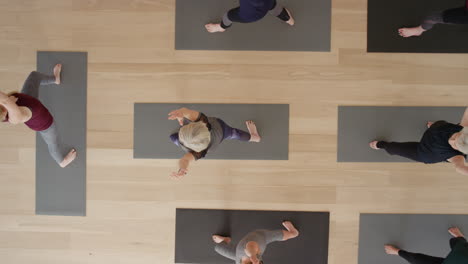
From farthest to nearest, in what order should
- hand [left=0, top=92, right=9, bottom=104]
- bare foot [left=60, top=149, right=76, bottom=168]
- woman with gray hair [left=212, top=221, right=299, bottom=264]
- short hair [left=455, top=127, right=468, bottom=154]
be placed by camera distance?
1. bare foot [left=60, top=149, right=76, bottom=168]
2. woman with gray hair [left=212, top=221, right=299, bottom=264]
3. hand [left=0, top=92, right=9, bottom=104]
4. short hair [left=455, top=127, right=468, bottom=154]

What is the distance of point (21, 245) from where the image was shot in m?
2.61

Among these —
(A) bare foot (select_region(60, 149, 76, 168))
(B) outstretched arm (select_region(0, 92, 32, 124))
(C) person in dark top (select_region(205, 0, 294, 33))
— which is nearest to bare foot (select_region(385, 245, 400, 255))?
(C) person in dark top (select_region(205, 0, 294, 33))

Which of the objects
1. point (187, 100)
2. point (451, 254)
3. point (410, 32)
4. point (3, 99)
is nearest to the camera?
point (3, 99)

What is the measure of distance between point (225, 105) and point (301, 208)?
1026 mm

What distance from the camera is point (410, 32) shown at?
7.91 ft

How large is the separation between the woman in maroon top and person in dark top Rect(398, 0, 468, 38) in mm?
2640

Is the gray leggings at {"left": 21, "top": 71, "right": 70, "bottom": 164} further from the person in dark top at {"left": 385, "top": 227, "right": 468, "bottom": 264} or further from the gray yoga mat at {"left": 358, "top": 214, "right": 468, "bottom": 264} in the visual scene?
the person in dark top at {"left": 385, "top": 227, "right": 468, "bottom": 264}

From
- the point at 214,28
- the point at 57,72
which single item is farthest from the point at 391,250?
the point at 57,72

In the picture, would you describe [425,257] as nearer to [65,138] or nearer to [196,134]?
[196,134]

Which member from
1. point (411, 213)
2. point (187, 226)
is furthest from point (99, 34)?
point (411, 213)

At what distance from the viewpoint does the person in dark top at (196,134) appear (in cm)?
183

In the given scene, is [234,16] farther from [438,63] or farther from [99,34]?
[438,63]

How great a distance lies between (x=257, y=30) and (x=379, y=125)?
121cm

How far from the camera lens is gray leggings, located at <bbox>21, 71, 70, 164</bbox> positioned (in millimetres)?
2180
